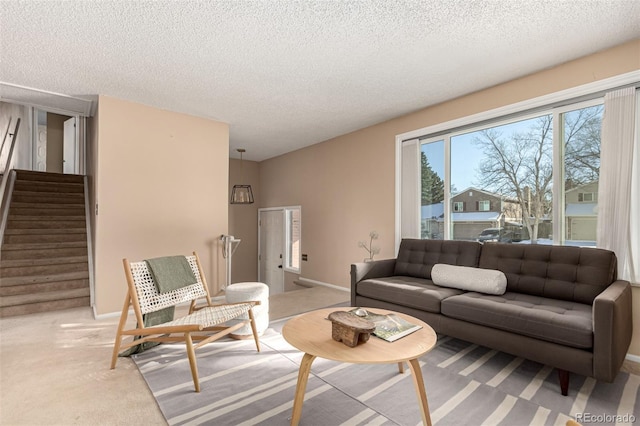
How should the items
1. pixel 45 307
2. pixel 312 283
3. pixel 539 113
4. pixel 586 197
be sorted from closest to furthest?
pixel 586 197 → pixel 539 113 → pixel 45 307 → pixel 312 283

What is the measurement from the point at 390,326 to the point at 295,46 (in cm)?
233

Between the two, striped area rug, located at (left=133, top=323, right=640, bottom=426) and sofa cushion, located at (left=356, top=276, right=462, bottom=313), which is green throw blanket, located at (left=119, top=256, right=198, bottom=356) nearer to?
striped area rug, located at (left=133, top=323, right=640, bottom=426)

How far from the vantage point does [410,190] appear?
417cm

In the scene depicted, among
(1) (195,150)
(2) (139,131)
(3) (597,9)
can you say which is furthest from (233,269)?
(3) (597,9)

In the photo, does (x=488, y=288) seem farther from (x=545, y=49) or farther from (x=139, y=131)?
(x=139, y=131)

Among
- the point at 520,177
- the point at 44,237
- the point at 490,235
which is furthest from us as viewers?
the point at 44,237

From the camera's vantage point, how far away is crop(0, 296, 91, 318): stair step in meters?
3.65

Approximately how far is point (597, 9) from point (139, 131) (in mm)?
4623

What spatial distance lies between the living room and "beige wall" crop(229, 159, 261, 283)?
5.26 ft

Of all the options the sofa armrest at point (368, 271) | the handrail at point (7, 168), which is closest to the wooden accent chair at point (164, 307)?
the sofa armrest at point (368, 271)

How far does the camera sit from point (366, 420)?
1724 mm

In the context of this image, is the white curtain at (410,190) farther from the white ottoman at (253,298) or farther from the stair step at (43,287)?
the stair step at (43,287)

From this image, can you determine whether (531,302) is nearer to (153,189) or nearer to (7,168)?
(153,189)

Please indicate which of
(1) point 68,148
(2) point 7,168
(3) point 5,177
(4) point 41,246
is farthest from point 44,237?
(1) point 68,148
